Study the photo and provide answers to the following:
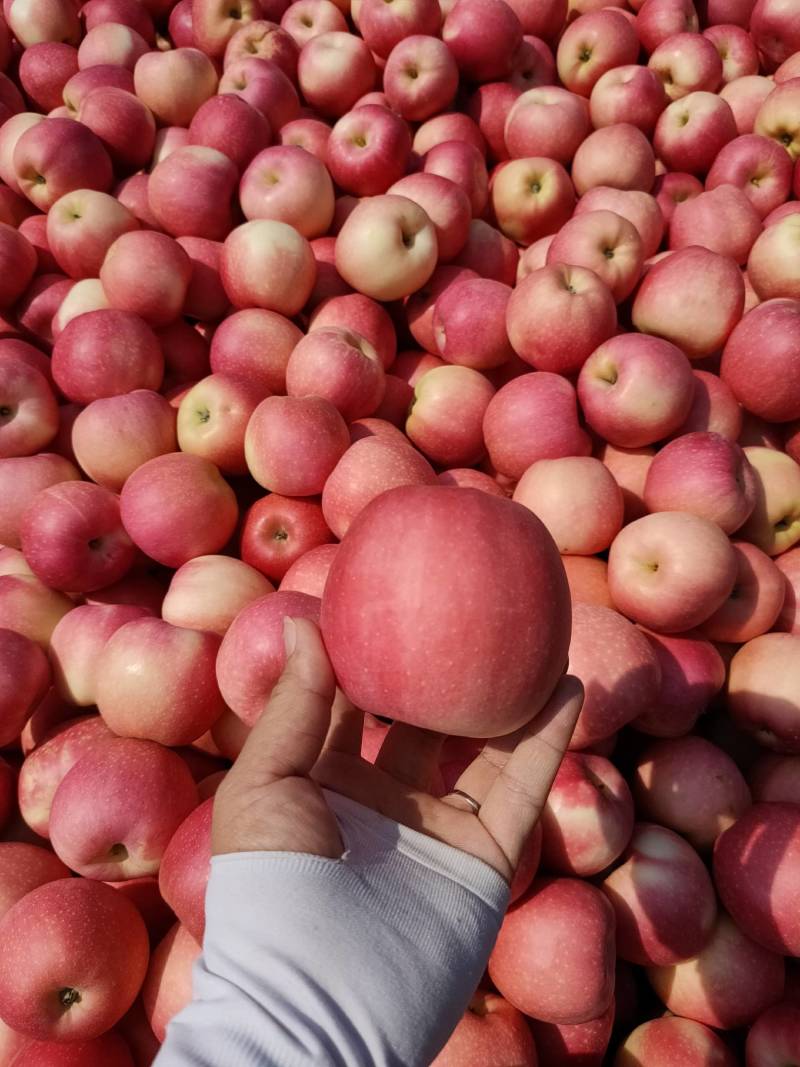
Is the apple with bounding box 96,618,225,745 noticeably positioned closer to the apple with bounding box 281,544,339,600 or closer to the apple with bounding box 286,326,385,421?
the apple with bounding box 281,544,339,600

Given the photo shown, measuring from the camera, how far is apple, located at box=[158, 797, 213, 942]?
1.32m

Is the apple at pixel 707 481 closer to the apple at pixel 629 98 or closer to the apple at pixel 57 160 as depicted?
the apple at pixel 629 98

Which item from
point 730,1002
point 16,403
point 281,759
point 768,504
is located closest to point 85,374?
point 16,403

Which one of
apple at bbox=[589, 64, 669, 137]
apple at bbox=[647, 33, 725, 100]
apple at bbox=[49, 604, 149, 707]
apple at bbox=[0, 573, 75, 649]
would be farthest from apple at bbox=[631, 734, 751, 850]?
apple at bbox=[647, 33, 725, 100]

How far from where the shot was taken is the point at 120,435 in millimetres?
2082

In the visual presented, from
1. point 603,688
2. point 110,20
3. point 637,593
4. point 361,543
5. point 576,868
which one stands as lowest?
point 576,868

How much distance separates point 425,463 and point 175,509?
0.75m

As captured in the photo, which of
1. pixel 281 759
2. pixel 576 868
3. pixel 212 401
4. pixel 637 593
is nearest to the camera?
pixel 281 759

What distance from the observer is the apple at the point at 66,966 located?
1.26 m

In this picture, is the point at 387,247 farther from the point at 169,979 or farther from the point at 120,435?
the point at 169,979

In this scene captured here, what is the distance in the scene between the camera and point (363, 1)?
9.95 feet

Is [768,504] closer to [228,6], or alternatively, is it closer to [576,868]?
[576,868]

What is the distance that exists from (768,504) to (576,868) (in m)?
1.19

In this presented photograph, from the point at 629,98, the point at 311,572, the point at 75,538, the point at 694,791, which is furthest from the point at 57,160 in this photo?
the point at 694,791
